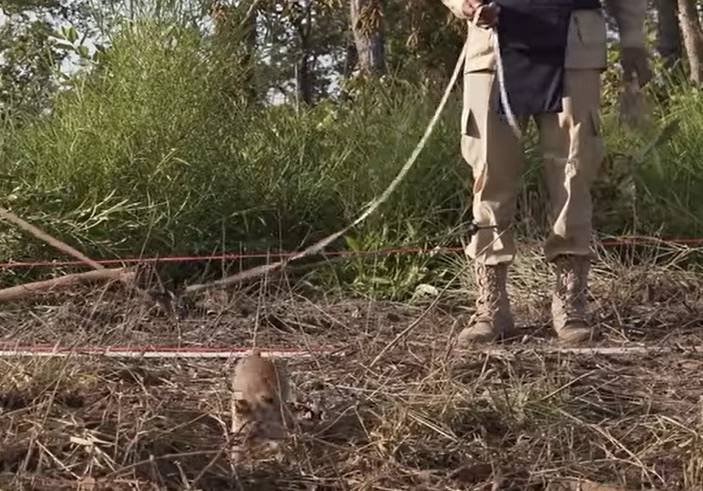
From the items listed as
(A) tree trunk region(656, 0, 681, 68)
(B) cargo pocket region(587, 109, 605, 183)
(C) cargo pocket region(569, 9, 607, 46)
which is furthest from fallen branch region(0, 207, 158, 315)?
(A) tree trunk region(656, 0, 681, 68)

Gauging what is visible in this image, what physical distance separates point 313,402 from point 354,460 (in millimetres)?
329

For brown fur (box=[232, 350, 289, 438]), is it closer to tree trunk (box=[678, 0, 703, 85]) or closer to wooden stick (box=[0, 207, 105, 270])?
wooden stick (box=[0, 207, 105, 270])

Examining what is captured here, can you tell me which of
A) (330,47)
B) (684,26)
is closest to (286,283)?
(684,26)

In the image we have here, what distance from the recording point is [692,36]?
9.00 m

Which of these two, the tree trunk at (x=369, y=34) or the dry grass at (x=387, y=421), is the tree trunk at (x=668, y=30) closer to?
the tree trunk at (x=369, y=34)

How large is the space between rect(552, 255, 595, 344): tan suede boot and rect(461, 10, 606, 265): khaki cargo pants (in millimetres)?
49

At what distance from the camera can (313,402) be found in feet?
9.46

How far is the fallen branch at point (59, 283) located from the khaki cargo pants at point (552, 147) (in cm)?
147

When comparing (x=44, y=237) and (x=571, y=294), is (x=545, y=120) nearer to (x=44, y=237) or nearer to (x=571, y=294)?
(x=571, y=294)

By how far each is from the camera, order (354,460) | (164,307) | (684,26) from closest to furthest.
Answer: (354,460) → (164,307) → (684,26)

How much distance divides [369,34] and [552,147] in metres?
3.39

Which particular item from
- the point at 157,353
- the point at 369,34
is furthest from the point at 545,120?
the point at 369,34

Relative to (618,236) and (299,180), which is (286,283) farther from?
(618,236)

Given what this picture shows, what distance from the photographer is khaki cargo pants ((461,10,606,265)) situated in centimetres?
364
